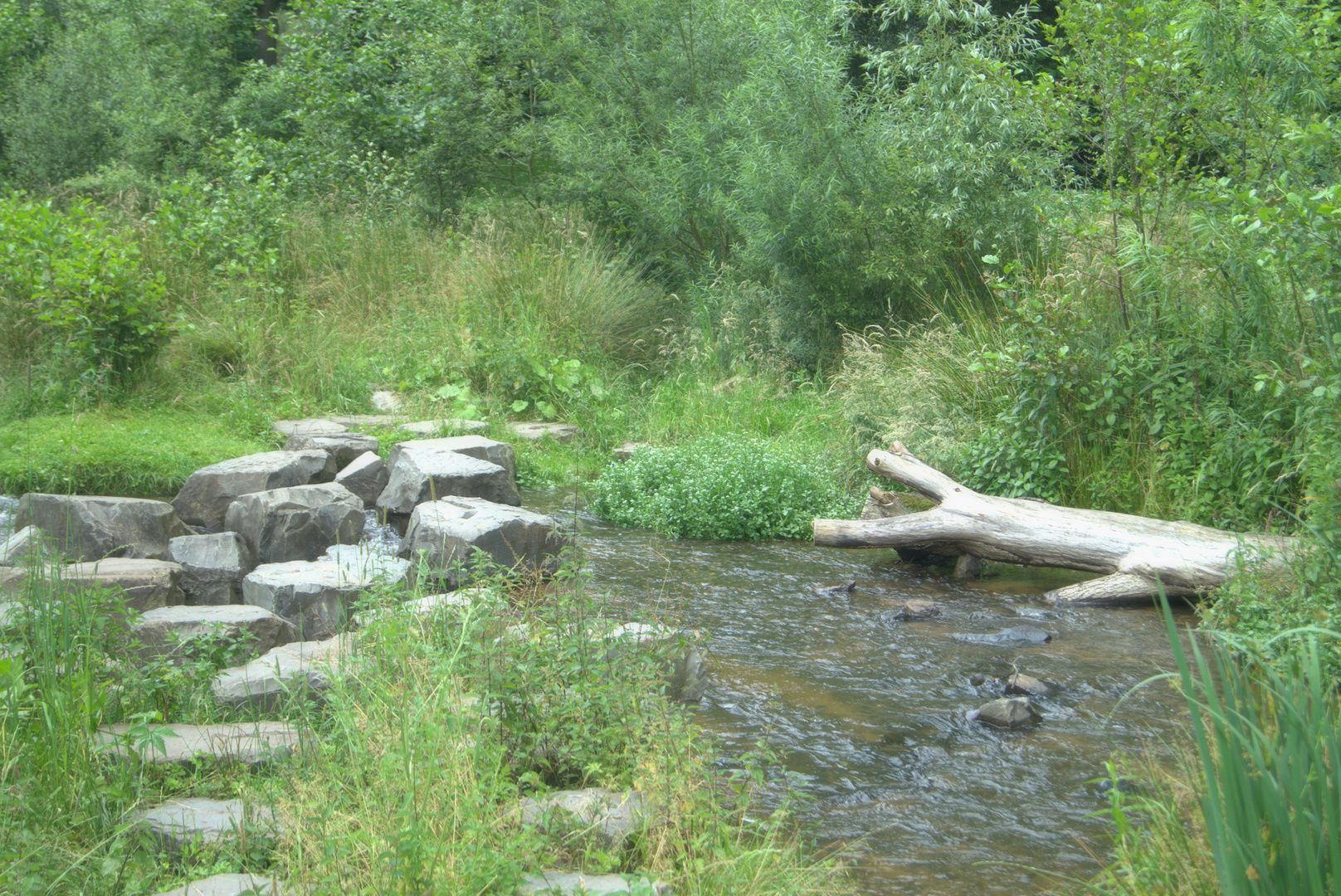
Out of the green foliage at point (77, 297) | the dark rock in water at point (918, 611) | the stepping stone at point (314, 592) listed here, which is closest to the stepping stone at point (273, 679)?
the stepping stone at point (314, 592)

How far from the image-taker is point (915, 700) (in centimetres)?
424

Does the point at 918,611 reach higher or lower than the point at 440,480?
lower

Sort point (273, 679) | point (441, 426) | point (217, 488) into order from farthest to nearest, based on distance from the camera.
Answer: point (441, 426)
point (217, 488)
point (273, 679)

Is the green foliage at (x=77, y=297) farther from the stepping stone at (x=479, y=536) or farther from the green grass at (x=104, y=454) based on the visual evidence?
the stepping stone at (x=479, y=536)

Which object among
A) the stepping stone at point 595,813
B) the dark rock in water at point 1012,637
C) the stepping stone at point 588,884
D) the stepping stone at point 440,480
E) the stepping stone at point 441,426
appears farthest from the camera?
the stepping stone at point 441,426

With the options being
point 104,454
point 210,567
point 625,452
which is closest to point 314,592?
point 210,567

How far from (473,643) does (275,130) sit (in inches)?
610

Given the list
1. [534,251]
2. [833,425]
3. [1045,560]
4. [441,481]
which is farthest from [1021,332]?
[534,251]

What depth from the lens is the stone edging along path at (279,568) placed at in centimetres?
276

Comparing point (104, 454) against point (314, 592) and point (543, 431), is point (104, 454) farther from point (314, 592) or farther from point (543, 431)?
point (543, 431)

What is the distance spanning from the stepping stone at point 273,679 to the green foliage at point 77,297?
559cm

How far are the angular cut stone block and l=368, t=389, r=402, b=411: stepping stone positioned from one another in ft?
22.1

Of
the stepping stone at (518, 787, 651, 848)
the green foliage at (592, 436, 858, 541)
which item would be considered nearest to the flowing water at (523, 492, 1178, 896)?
the green foliage at (592, 436, 858, 541)

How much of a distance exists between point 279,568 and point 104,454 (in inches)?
109
